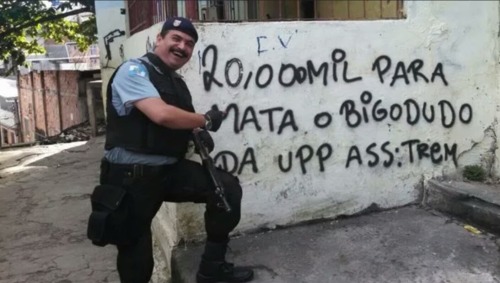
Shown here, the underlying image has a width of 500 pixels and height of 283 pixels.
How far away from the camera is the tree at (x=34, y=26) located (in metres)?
9.32

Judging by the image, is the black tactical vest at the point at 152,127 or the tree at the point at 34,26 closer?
the black tactical vest at the point at 152,127

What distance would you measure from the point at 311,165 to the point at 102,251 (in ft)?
6.77

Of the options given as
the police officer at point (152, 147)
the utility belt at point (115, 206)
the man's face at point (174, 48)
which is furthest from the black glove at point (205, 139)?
the man's face at point (174, 48)

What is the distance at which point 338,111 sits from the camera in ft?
11.7

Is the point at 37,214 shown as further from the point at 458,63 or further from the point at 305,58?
the point at 458,63

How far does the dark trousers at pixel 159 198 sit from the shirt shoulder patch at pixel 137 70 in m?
0.46

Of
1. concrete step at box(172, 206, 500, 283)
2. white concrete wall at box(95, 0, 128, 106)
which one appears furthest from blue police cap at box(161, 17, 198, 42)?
white concrete wall at box(95, 0, 128, 106)

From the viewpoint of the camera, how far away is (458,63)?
378 centimetres

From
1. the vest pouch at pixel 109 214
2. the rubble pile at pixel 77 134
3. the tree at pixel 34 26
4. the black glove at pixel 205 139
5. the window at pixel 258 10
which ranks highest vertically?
the tree at pixel 34 26

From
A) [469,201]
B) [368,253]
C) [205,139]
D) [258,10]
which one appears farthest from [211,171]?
[258,10]

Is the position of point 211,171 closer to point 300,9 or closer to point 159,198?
point 159,198

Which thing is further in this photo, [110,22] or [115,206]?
[110,22]

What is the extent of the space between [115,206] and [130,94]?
0.55 meters

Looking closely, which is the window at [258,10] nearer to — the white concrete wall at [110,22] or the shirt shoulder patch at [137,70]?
the shirt shoulder patch at [137,70]
